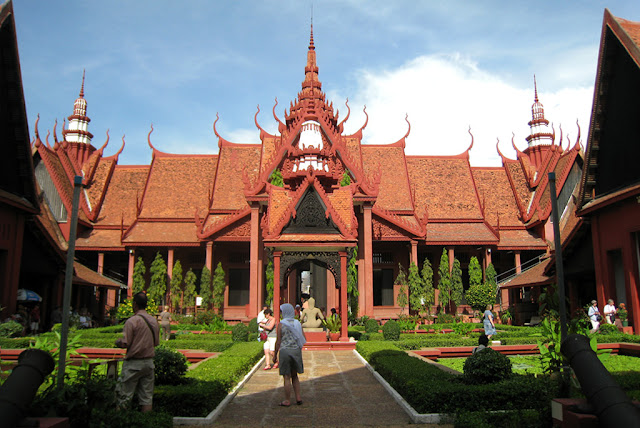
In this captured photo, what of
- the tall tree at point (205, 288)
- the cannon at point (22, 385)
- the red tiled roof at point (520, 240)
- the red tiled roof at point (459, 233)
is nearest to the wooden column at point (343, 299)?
the cannon at point (22, 385)

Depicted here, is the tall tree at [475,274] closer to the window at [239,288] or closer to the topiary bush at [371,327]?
the topiary bush at [371,327]

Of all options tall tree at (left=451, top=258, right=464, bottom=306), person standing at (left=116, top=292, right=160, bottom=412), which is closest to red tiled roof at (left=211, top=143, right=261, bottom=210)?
tall tree at (left=451, top=258, right=464, bottom=306)

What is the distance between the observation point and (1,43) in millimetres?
14109

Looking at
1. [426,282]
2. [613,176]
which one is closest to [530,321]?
[426,282]

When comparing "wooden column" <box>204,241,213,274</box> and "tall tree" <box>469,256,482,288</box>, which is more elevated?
"wooden column" <box>204,241,213,274</box>

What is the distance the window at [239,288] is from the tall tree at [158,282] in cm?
318

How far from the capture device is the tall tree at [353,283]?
22144 millimetres

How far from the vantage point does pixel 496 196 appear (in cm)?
3080

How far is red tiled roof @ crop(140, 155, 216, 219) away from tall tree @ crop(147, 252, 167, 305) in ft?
12.6

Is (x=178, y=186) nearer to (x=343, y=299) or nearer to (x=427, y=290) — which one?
(x=427, y=290)

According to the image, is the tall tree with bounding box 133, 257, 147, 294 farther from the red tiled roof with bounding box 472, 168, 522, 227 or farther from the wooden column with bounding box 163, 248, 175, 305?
the red tiled roof with bounding box 472, 168, 522, 227

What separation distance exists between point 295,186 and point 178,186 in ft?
38.5

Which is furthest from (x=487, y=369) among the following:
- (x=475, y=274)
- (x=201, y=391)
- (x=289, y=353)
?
(x=475, y=274)

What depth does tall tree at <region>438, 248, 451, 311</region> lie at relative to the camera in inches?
974
